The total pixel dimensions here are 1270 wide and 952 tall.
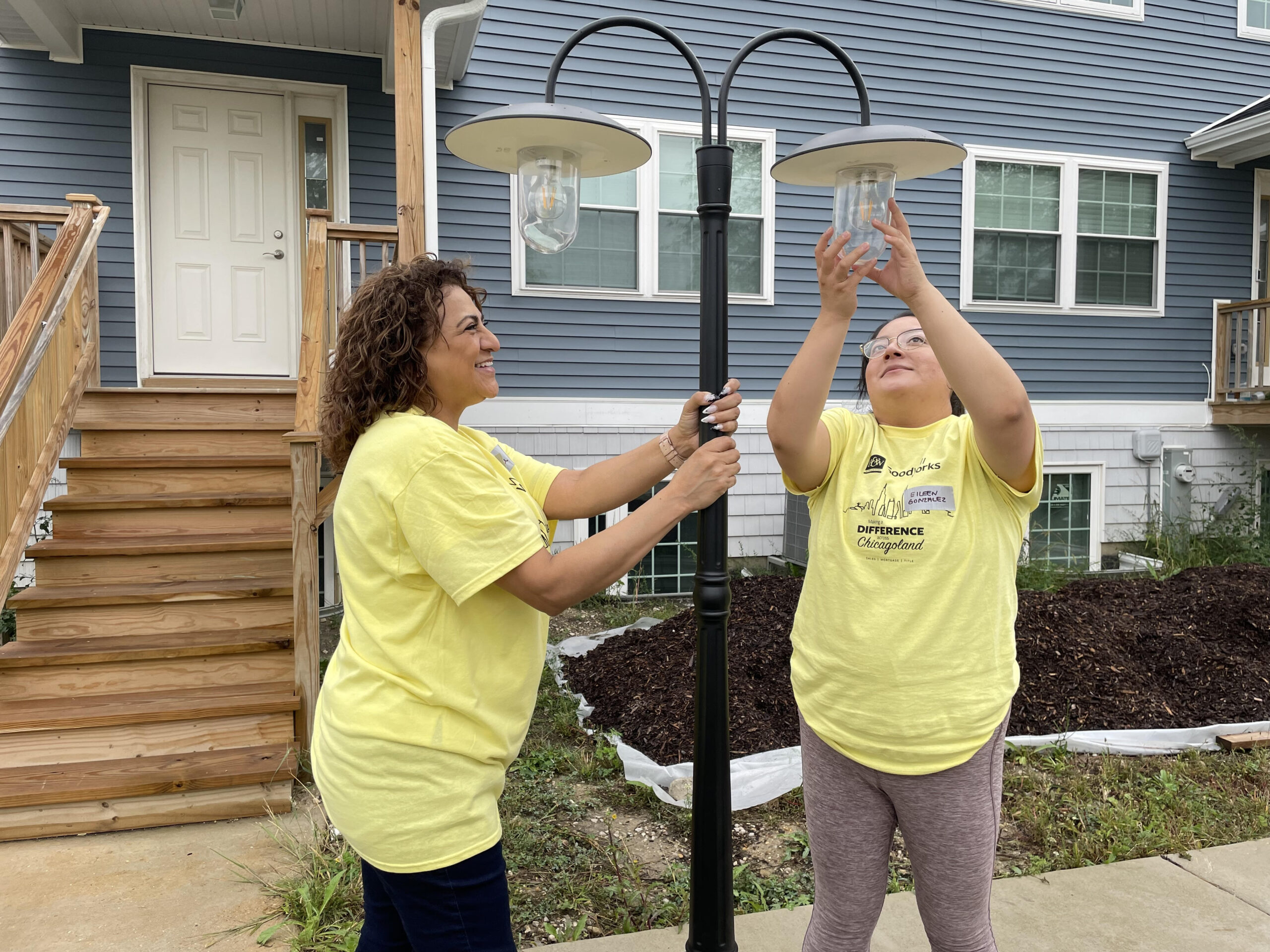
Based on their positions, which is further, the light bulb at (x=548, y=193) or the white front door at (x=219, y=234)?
the white front door at (x=219, y=234)

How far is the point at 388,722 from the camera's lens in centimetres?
152

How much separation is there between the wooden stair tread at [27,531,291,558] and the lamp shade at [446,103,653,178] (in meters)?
3.36

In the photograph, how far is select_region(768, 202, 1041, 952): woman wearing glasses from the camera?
66.2 inches

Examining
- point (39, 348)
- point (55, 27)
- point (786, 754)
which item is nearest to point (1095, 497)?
point (786, 754)

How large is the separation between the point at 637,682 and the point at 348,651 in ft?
10.1

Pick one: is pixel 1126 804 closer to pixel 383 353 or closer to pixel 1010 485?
pixel 1010 485

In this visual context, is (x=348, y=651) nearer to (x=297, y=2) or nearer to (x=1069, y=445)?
(x=297, y=2)

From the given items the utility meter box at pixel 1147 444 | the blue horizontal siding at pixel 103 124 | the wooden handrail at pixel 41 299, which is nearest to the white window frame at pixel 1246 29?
the utility meter box at pixel 1147 444

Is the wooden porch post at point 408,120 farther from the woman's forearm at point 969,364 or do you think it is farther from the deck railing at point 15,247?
the woman's forearm at point 969,364

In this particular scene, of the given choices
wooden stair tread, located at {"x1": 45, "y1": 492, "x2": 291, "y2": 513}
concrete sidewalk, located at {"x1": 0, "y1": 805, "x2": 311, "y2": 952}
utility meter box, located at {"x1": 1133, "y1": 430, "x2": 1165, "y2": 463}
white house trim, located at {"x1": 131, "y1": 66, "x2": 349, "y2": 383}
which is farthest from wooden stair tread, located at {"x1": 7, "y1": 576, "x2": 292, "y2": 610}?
utility meter box, located at {"x1": 1133, "y1": 430, "x2": 1165, "y2": 463}

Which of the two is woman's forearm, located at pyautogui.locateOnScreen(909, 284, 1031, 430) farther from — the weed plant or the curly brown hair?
the weed plant

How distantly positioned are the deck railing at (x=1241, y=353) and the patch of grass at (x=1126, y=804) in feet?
20.4

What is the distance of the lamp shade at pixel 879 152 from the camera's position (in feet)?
5.26

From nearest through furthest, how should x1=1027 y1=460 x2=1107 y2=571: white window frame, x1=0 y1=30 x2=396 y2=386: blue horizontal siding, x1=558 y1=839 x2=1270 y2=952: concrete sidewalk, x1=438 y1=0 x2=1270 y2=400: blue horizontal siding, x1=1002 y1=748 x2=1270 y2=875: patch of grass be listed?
x1=558 y1=839 x2=1270 y2=952: concrete sidewalk
x1=1002 y1=748 x2=1270 y2=875: patch of grass
x1=0 y1=30 x2=396 y2=386: blue horizontal siding
x1=438 y1=0 x2=1270 y2=400: blue horizontal siding
x1=1027 y1=460 x2=1107 y2=571: white window frame
